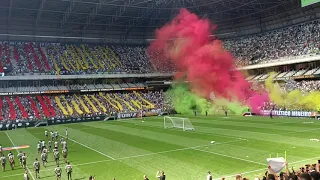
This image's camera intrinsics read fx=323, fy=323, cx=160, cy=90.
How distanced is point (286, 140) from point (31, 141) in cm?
2556

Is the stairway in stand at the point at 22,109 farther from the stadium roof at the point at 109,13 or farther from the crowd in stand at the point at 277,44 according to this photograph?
the crowd in stand at the point at 277,44

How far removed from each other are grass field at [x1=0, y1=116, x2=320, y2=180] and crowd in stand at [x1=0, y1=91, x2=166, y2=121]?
2260cm

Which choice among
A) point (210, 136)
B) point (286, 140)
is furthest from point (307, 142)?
point (210, 136)

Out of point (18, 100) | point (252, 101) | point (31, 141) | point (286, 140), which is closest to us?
point (286, 140)

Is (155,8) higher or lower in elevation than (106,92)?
higher

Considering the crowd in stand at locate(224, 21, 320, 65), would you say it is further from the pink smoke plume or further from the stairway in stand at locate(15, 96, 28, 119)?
the stairway in stand at locate(15, 96, 28, 119)

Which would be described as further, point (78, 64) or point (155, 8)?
point (78, 64)

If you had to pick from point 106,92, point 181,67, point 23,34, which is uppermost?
point 23,34

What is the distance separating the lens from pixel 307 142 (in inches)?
993

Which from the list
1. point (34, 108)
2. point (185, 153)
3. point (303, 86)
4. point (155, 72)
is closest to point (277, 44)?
point (303, 86)

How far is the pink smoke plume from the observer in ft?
178

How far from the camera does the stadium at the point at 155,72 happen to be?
131 feet

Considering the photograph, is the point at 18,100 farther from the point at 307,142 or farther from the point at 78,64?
the point at 307,142

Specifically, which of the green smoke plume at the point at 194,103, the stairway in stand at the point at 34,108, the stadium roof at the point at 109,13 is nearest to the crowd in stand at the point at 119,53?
the stadium roof at the point at 109,13
